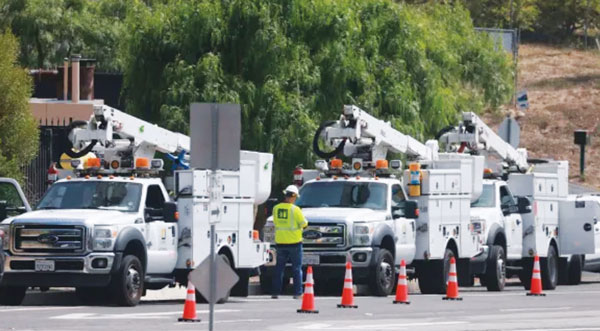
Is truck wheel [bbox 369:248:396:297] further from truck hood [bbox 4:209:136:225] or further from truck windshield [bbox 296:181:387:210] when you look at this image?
truck hood [bbox 4:209:136:225]

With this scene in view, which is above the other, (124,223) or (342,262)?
(124,223)

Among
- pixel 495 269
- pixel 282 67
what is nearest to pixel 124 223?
pixel 495 269

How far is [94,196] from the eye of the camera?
79.5 ft

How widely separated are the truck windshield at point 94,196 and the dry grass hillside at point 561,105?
127 feet

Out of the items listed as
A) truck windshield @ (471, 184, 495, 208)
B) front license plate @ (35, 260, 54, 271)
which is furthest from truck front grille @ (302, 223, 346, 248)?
truck windshield @ (471, 184, 495, 208)

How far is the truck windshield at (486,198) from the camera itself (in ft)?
103

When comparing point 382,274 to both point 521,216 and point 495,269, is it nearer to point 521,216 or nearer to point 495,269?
point 495,269

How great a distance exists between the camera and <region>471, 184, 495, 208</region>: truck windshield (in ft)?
103

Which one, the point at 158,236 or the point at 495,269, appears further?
the point at 495,269

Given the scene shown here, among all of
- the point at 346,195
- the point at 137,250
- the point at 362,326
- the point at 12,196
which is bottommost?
the point at 362,326

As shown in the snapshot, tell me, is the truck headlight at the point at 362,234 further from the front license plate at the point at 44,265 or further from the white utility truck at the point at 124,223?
the front license plate at the point at 44,265

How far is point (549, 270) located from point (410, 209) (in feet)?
20.3

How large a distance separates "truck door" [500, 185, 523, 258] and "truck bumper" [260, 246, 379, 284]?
5.48m

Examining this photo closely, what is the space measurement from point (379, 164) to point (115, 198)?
5925 mm
